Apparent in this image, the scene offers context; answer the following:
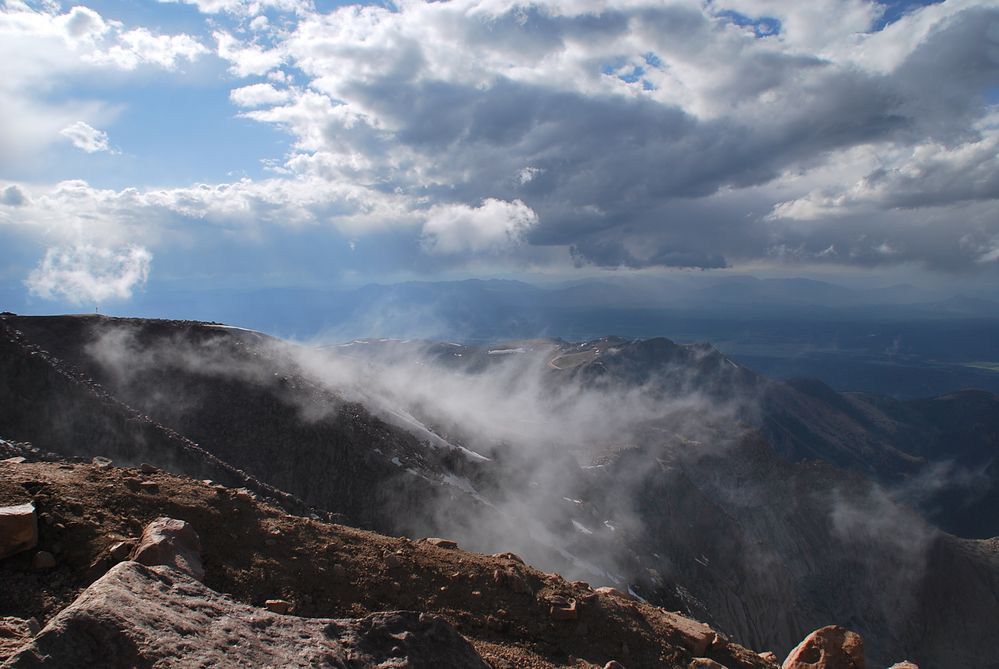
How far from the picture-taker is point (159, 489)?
15.5m

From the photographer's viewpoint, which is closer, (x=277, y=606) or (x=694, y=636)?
(x=277, y=606)

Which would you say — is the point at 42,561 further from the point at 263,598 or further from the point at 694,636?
the point at 694,636

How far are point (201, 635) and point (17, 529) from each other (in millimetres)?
4726

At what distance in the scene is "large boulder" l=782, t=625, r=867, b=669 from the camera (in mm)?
15750

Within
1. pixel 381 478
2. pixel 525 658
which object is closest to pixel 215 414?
pixel 381 478

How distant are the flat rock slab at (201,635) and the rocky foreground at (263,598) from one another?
0.08 feet

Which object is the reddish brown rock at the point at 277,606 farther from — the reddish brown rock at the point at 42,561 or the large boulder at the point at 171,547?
the reddish brown rock at the point at 42,561

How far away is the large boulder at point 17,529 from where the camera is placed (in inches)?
417

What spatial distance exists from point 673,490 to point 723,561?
1398 centimetres

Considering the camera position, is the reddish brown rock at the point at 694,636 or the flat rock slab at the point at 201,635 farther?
the reddish brown rock at the point at 694,636

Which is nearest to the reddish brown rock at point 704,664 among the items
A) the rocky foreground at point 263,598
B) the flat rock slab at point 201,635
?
the rocky foreground at point 263,598

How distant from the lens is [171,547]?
40.1 ft

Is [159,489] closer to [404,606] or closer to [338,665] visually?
[404,606]

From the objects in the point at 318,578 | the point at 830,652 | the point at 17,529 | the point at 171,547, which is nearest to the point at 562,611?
the point at 318,578
